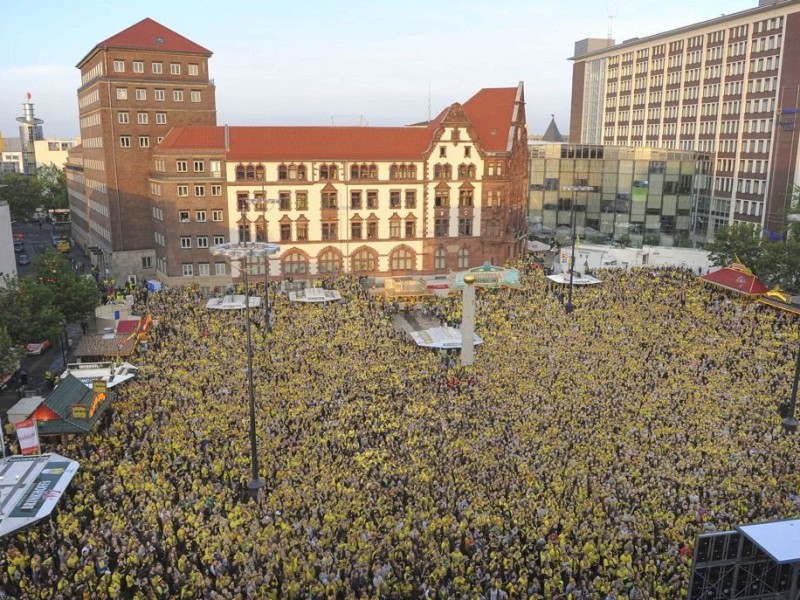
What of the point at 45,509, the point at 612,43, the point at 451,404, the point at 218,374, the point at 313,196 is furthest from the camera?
the point at 612,43

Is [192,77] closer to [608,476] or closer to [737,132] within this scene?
[608,476]

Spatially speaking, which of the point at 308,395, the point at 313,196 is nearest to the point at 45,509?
the point at 308,395

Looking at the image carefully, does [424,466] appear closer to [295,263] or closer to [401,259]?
[295,263]

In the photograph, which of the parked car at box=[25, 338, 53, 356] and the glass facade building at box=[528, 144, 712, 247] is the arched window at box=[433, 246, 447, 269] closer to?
the glass facade building at box=[528, 144, 712, 247]

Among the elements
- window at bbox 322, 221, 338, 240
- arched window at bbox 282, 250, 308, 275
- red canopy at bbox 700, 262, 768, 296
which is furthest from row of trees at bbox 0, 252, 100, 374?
red canopy at bbox 700, 262, 768, 296

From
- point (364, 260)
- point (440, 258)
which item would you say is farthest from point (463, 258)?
point (364, 260)

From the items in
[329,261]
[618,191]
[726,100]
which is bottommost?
[329,261]

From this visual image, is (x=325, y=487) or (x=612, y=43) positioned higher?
(x=612, y=43)
